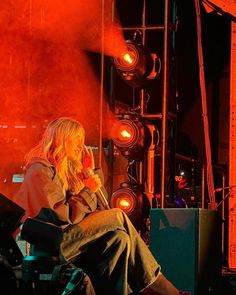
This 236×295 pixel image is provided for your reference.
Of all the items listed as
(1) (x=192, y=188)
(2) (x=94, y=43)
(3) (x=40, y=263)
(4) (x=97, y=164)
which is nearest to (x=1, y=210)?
(3) (x=40, y=263)

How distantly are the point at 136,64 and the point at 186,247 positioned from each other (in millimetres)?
2235

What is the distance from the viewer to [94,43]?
6340mm

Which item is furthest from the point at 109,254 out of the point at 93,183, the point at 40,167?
the point at 40,167

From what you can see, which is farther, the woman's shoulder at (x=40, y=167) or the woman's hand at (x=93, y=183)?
the woman's hand at (x=93, y=183)

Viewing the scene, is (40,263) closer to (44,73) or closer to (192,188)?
(44,73)

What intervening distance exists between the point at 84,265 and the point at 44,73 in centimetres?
339

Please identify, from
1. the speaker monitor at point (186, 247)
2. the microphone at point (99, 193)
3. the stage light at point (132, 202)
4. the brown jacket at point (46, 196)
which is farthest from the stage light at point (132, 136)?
the brown jacket at point (46, 196)

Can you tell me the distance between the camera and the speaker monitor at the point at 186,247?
12.1 feet

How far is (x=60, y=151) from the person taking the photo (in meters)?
3.30

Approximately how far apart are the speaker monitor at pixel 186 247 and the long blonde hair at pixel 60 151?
722 mm

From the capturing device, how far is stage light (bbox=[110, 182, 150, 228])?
5504 mm

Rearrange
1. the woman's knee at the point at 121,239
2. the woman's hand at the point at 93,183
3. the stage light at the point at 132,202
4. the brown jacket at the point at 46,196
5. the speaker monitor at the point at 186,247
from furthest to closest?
the stage light at the point at 132,202
the speaker monitor at the point at 186,247
the woman's hand at the point at 93,183
the woman's knee at the point at 121,239
the brown jacket at the point at 46,196

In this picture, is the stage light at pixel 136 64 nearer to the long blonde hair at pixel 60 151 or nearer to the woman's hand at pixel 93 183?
the long blonde hair at pixel 60 151

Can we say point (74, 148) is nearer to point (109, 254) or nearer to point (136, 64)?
point (109, 254)
